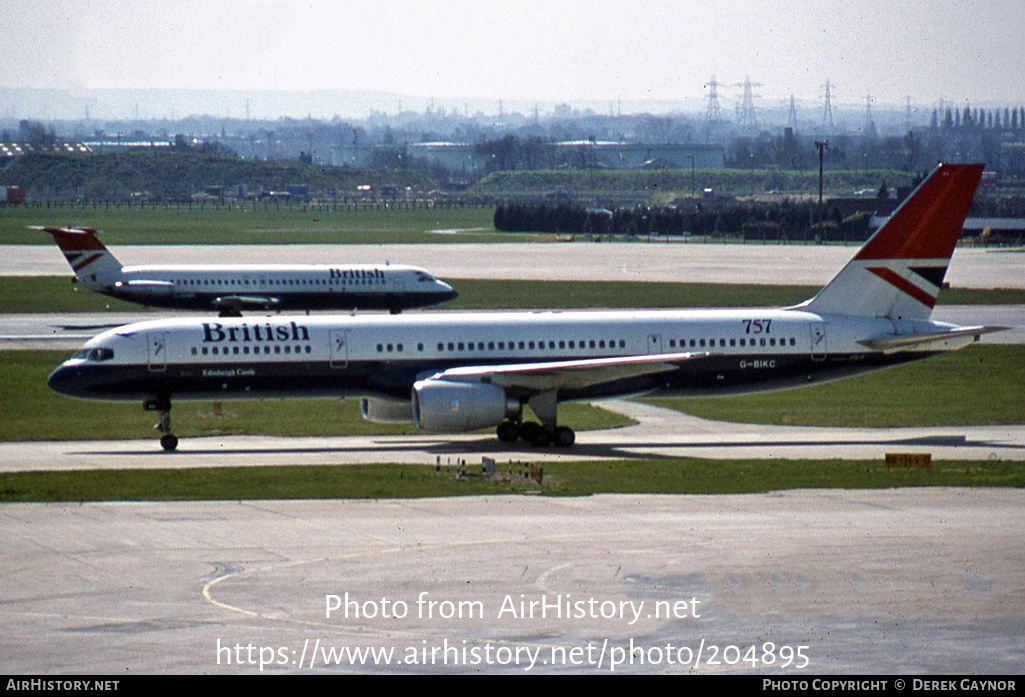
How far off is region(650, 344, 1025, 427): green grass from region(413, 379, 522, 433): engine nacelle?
10.6 metres

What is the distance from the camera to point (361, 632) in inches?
832

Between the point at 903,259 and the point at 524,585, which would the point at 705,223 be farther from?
the point at 524,585

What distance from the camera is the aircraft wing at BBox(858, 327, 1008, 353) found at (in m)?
43.4

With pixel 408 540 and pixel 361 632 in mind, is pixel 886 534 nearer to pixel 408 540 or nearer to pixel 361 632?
pixel 408 540

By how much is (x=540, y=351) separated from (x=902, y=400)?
1495 cm

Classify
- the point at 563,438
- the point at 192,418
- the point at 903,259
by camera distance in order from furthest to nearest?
1. the point at 192,418
2. the point at 903,259
3. the point at 563,438

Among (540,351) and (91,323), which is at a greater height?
(540,351)

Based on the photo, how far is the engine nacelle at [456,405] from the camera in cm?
4003

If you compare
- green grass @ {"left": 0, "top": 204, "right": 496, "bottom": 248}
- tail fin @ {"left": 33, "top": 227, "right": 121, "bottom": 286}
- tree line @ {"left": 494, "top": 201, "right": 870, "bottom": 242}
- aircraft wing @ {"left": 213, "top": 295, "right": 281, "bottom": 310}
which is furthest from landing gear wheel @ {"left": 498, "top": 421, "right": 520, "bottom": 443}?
green grass @ {"left": 0, "top": 204, "right": 496, "bottom": 248}

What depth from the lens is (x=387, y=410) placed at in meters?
43.6

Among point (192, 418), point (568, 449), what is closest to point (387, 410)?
point (568, 449)

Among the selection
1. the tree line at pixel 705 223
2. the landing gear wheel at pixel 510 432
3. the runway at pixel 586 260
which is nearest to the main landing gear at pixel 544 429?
the landing gear wheel at pixel 510 432

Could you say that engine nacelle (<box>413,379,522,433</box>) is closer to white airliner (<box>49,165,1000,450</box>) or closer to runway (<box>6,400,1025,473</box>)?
white airliner (<box>49,165,1000,450</box>)

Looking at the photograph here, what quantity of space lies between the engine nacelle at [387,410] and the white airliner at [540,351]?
0.05 meters
